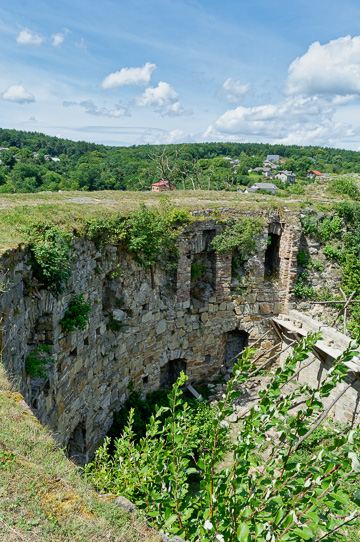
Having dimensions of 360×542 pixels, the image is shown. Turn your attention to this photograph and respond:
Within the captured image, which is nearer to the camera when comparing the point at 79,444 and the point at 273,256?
the point at 79,444

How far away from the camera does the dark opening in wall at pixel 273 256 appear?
12.9 meters

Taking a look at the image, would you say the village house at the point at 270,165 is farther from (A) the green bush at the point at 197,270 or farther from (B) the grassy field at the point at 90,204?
(A) the green bush at the point at 197,270

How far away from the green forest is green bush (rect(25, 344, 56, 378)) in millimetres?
22300

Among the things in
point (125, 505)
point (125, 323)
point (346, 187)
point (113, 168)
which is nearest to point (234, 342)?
point (125, 323)

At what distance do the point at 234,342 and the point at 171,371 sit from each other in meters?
2.44

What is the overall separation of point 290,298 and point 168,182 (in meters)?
18.3

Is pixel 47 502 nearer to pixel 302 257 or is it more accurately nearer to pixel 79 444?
pixel 79 444

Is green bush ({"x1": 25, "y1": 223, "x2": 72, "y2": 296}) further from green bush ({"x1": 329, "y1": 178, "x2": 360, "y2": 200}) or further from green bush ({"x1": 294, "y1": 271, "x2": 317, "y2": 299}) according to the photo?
green bush ({"x1": 329, "y1": 178, "x2": 360, "y2": 200})

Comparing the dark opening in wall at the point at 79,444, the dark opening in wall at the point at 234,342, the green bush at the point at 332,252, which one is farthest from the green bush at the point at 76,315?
the green bush at the point at 332,252

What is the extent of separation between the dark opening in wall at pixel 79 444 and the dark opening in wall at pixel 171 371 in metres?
3.83

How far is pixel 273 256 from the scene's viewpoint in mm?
13156

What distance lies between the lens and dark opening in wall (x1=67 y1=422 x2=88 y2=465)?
25.5 ft

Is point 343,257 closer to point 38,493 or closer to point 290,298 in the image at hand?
point 290,298

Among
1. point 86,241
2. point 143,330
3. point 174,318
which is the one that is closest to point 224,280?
point 174,318
